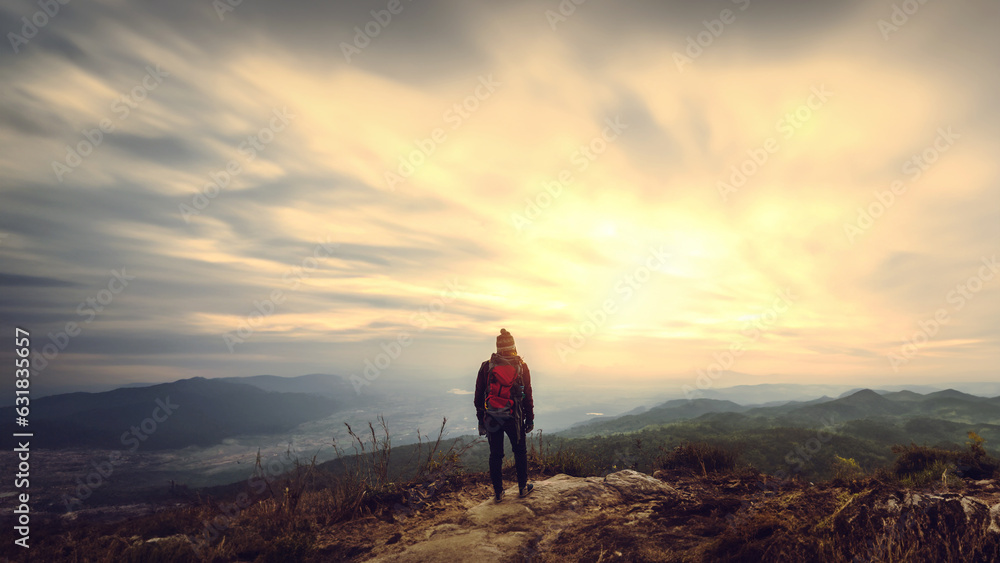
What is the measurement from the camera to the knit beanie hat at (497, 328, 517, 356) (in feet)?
26.1

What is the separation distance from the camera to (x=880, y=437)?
157 feet

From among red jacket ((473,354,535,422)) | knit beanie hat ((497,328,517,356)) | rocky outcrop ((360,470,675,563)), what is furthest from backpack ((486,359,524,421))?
rocky outcrop ((360,470,675,563))

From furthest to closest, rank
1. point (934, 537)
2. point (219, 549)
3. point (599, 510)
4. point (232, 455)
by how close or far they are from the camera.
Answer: point (232, 455), point (599, 510), point (219, 549), point (934, 537)

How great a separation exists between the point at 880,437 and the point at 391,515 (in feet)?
218

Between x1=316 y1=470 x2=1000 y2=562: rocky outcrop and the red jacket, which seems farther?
the red jacket

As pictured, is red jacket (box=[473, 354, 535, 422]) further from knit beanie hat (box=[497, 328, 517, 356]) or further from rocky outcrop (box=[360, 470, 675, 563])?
rocky outcrop (box=[360, 470, 675, 563])

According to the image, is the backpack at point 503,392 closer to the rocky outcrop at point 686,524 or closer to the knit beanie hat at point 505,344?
the knit beanie hat at point 505,344

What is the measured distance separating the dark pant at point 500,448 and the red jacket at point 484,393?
0.29 m

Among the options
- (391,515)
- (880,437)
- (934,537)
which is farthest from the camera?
(880,437)

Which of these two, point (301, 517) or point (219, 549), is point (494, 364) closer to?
point (301, 517)

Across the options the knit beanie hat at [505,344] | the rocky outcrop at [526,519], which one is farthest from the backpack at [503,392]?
the rocky outcrop at [526,519]

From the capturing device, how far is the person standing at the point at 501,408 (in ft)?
24.9

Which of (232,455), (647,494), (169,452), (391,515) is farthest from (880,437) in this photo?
(169,452)

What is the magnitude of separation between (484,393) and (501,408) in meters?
0.51
